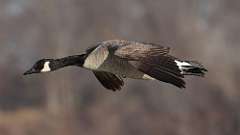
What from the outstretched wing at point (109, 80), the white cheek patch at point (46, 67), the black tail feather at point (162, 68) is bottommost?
the outstretched wing at point (109, 80)

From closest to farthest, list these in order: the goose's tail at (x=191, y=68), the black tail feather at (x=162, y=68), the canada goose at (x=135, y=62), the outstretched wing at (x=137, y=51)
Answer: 1. the black tail feather at (x=162, y=68)
2. the canada goose at (x=135, y=62)
3. the outstretched wing at (x=137, y=51)
4. the goose's tail at (x=191, y=68)

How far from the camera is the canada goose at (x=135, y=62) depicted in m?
9.15

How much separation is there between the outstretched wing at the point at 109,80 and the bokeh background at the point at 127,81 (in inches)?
556

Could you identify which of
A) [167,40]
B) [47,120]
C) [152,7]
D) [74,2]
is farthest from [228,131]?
[74,2]

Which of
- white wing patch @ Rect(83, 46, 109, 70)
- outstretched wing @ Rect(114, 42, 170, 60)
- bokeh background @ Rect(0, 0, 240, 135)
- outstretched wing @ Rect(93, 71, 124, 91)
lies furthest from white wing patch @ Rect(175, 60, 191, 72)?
bokeh background @ Rect(0, 0, 240, 135)

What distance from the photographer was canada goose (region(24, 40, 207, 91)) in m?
9.15

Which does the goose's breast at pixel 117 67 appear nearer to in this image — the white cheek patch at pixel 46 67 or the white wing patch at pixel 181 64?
the white wing patch at pixel 181 64

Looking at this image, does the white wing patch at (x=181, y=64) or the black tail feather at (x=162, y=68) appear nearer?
the black tail feather at (x=162, y=68)

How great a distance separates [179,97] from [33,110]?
6.60m

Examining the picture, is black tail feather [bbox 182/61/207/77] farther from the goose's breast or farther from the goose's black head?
the goose's black head

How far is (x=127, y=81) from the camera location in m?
33.2

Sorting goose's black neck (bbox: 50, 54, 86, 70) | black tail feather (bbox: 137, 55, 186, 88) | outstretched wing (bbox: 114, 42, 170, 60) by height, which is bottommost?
goose's black neck (bbox: 50, 54, 86, 70)

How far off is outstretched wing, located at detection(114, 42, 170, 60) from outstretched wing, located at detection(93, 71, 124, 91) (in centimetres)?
91

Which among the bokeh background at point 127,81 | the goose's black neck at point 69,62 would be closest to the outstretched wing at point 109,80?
the goose's black neck at point 69,62
